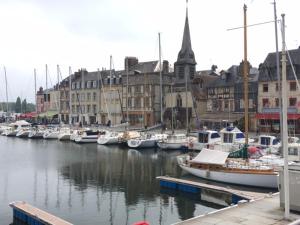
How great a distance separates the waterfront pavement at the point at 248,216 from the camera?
15.5 meters

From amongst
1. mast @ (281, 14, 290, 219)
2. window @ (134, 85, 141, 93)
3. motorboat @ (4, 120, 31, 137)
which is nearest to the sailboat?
mast @ (281, 14, 290, 219)

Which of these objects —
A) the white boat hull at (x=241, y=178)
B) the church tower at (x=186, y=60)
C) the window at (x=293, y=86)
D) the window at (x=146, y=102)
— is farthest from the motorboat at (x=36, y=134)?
the white boat hull at (x=241, y=178)

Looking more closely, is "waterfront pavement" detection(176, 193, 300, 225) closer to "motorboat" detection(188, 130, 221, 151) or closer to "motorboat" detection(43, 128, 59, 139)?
"motorboat" detection(188, 130, 221, 151)

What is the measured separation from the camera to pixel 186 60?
78.0 m

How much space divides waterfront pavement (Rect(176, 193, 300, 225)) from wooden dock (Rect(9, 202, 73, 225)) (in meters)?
6.52

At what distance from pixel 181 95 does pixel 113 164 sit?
36570 mm

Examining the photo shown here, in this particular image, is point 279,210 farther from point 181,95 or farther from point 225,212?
point 181,95

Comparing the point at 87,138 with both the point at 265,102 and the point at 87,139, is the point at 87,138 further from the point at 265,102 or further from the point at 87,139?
the point at 265,102

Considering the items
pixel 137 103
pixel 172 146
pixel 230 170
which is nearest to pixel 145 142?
pixel 172 146

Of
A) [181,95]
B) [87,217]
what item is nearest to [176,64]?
[181,95]

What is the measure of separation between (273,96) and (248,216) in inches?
1816

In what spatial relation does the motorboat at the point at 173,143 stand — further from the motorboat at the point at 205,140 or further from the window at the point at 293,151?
the window at the point at 293,151

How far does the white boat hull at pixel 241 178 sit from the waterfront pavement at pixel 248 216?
30.8 ft

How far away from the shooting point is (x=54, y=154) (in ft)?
163
